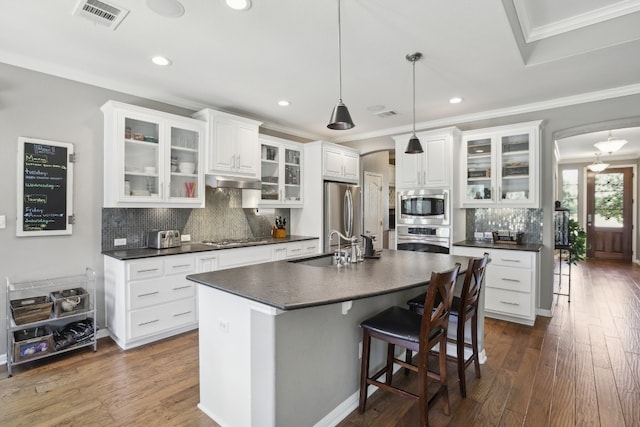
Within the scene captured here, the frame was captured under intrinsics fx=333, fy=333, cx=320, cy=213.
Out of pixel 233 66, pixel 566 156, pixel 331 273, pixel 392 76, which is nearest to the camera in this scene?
pixel 331 273

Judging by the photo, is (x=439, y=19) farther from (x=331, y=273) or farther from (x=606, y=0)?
(x=331, y=273)

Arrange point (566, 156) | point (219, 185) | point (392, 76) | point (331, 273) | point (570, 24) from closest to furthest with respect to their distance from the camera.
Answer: point (331, 273), point (570, 24), point (392, 76), point (219, 185), point (566, 156)

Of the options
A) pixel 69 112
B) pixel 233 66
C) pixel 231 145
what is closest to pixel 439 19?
pixel 233 66

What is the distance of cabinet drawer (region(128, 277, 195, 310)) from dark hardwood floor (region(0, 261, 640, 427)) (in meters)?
0.42

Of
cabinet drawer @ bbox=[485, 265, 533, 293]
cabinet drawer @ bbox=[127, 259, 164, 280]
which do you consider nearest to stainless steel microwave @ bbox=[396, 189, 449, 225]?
cabinet drawer @ bbox=[485, 265, 533, 293]

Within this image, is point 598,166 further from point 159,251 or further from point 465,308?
point 159,251

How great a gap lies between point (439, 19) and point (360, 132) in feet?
10.9

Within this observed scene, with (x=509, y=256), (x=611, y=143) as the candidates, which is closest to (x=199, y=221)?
(x=509, y=256)

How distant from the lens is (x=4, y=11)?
2.24 m

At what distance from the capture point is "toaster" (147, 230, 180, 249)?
355cm

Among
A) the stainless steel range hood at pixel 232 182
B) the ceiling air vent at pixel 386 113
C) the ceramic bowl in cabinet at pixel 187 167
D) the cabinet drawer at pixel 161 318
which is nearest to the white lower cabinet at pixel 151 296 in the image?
the cabinet drawer at pixel 161 318

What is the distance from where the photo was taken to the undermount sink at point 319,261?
2762 millimetres

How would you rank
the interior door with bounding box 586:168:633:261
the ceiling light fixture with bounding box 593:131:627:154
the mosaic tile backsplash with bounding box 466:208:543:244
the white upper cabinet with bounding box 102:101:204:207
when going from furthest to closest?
the interior door with bounding box 586:168:633:261 < the ceiling light fixture with bounding box 593:131:627:154 < the mosaic tile backsplash with bounding box 466:208:543:244 < the white upper cabinet with bounding box 102:101:204:207

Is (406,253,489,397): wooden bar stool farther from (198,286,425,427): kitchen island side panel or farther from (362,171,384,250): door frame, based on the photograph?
(362,171,384,250): door frame
